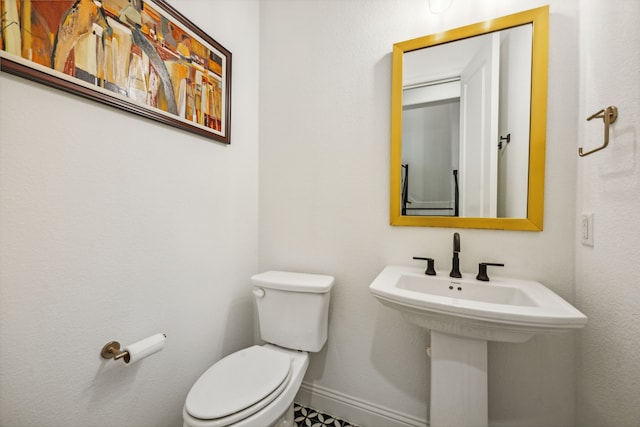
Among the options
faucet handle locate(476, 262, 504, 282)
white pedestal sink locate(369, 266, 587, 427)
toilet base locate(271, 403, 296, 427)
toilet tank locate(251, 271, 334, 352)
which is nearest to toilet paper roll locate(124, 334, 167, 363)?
toilet tank locate(251, 271, 334, 352)

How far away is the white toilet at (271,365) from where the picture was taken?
85 centimetres

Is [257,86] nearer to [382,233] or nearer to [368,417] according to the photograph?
[382,233]

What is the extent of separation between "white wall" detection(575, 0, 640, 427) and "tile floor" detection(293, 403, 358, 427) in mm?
1045

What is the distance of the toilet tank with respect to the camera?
49.4 inches

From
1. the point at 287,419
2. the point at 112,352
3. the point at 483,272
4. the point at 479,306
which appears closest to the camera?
the point at 479,306

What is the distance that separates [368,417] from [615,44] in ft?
5.95

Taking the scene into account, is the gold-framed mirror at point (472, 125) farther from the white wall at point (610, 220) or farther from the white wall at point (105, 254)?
the white wall at point (105, 254)

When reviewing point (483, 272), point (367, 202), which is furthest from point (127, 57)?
point (483, 272)

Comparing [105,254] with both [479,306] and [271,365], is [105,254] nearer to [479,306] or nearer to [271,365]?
[271,365]

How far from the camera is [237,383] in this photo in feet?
3.19

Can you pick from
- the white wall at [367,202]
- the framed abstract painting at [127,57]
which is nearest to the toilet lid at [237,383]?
the white wall at [367,202]

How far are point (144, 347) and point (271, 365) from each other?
1.62 ft

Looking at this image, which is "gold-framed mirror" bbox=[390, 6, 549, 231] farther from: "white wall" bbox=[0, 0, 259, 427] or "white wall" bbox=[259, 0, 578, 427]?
"white wall" bbox=[0, 0, 259, 427]

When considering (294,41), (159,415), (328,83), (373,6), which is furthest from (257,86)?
(159,415)
